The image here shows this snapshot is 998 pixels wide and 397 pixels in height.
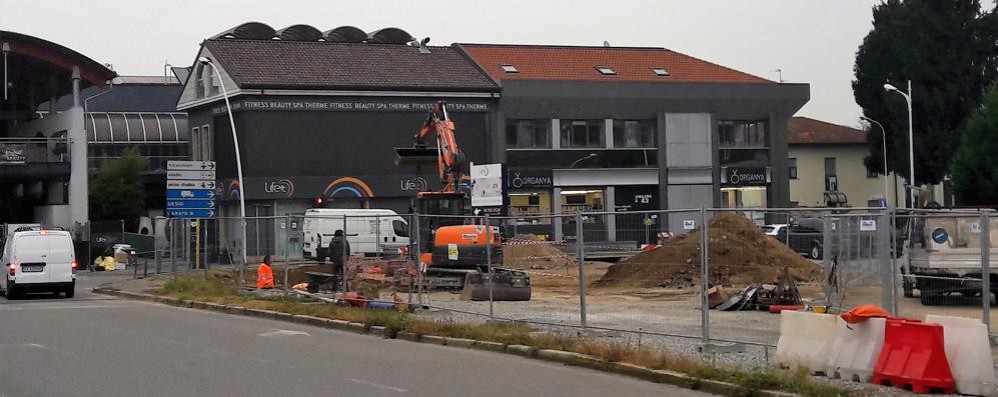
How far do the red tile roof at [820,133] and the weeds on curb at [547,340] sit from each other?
60997 mm

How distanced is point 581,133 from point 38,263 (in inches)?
1350

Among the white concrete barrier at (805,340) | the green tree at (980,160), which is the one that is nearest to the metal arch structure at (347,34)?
the green tree at (980,160)

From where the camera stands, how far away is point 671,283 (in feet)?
55.9

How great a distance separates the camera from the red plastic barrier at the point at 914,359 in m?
12.2

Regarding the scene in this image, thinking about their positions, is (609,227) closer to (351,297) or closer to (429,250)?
(351,297)

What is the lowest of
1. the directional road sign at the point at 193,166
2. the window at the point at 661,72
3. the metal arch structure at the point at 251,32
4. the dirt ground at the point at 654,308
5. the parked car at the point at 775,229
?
the dirt ground at the point at 654,308

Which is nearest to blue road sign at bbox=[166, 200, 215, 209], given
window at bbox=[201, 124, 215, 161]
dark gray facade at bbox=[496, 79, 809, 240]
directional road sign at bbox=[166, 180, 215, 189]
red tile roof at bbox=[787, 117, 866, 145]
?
directional road sign at bbox=[166, 180, 215, 189]

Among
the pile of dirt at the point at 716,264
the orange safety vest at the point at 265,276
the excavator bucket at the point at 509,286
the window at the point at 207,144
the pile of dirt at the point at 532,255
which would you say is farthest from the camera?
the window at the point at 207,144

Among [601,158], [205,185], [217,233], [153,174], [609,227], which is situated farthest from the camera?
[153,174]

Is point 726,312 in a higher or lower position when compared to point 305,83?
lower

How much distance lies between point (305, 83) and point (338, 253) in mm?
31991

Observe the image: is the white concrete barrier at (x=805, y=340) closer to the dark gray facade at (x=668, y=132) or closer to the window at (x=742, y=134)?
the dark gray facade at (x=668, y=132)

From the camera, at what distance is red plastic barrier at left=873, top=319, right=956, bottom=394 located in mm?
12164

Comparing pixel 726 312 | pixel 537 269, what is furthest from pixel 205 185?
pixel 726 312
